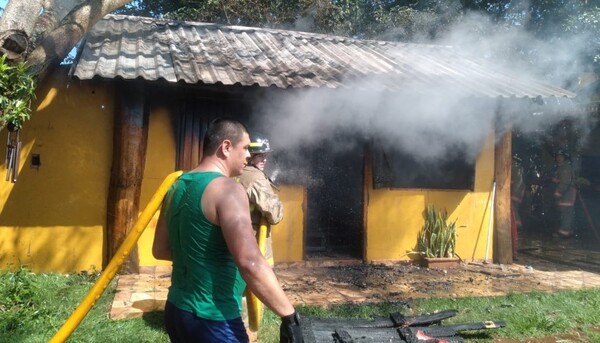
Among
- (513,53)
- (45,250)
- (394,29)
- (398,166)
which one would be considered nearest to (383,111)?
(398,166)

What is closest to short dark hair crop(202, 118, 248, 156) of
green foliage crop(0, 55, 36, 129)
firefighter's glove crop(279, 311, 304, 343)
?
firefighter's glove crop(279, 311, 304, 343)

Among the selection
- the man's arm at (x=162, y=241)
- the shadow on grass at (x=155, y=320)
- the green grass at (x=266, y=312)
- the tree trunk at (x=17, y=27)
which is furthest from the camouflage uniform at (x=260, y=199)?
the tree trunk at (x=17, y=27)

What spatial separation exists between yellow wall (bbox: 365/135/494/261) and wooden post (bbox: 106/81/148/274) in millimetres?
3617

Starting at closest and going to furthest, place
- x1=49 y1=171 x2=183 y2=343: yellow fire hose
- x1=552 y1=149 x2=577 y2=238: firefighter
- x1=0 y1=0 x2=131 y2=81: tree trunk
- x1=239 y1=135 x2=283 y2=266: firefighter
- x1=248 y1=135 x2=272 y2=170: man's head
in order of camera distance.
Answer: x1=49 y1=171 x2=183 y2=343: yellow fire hose, x1=239 y1=135 x2=283 y2=266: firefighter, x1=0 y1=0 x2=131 y2=81: tree trunk, x1=248 y1=135 x2=272 y2=170: man's head, x1=552 y1=149 x2=577 y2=238: firefighter

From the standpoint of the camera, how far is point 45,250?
21.7ft

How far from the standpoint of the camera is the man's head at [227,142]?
2611mm

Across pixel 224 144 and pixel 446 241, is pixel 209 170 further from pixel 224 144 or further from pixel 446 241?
pixel 446 241

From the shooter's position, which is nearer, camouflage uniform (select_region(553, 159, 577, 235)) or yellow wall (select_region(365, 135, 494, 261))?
yellow wall (select_region(365, 135, 494, 261))

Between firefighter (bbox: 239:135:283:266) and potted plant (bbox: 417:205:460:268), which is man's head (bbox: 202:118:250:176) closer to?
firefighter (bbox: 239:135:283:266)

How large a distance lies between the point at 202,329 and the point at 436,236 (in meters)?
6.27

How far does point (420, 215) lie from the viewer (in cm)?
820

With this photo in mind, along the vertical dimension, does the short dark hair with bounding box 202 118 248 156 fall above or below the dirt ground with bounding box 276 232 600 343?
above

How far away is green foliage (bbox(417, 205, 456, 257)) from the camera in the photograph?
26.3 ft

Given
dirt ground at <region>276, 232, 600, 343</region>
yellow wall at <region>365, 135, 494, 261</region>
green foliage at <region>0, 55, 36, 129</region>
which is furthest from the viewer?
yellow wall at <region>365, 135, 494, 261</region>
